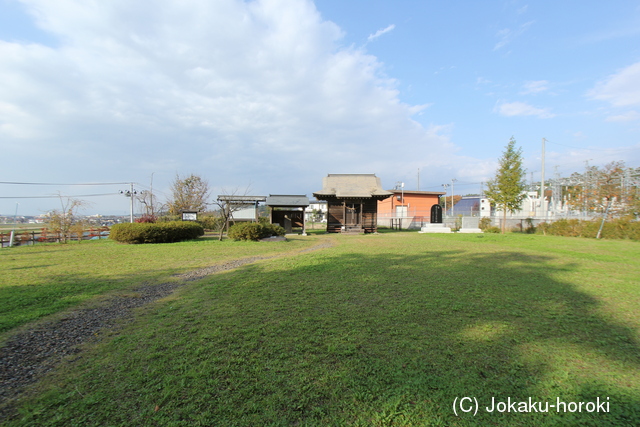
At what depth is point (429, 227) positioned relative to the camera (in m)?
23.6

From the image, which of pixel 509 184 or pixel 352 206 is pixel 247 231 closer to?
pixel 352 206

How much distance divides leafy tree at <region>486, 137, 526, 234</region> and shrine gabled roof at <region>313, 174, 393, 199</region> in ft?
27.1

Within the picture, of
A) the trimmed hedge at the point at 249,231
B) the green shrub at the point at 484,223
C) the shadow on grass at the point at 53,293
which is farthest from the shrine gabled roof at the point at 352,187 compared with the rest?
the shadow on grass at the point at 53,293

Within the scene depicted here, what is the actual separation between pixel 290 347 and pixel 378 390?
A: 109 centimetres

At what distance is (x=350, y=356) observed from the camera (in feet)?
9.16

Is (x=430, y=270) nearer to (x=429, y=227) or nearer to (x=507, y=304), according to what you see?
(x=507, y=304)

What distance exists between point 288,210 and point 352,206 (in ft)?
18.3

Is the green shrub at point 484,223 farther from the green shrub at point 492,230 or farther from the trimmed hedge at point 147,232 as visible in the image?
the trimmed hedge at point 147,232

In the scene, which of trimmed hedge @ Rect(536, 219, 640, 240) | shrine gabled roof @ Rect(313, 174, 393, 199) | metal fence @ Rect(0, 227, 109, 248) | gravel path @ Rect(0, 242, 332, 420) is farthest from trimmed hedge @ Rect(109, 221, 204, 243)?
trimmed hedge @ Rect(536, 219, 640, 240)

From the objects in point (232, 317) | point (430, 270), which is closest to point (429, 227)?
point (430, 270)

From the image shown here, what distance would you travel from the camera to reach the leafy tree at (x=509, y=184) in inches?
836

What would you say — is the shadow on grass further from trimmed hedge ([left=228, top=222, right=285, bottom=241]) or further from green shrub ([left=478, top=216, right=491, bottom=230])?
green shrub ([left=478, top=216, right=491, bottom=230])

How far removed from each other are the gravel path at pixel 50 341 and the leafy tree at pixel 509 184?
23791 millimetres

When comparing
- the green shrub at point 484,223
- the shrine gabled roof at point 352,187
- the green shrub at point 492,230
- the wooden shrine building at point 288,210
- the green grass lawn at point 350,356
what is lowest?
the green shrub at point 492,230
